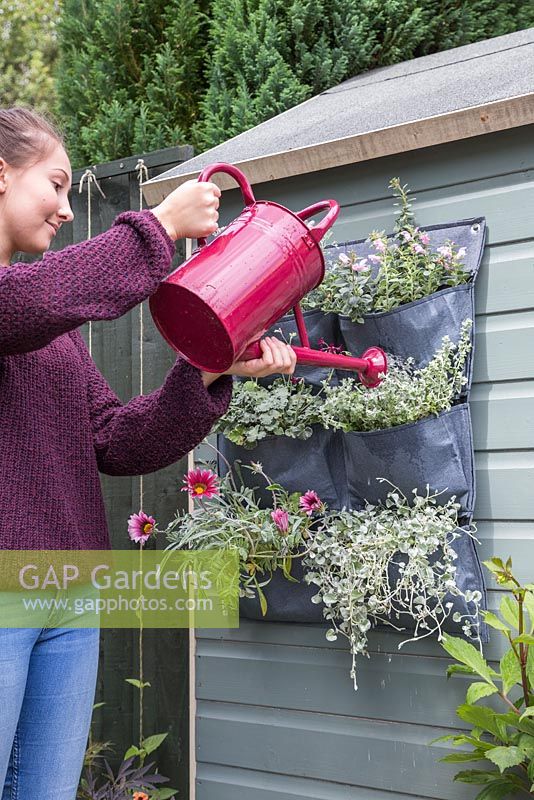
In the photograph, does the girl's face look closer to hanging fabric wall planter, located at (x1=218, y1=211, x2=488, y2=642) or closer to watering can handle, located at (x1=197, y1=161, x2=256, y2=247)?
watering can handle, located at (x1=197, y1=161, x2=256, y2=247)

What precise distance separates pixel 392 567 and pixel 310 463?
0.33 metres

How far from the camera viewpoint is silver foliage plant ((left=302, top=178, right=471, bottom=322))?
6.30 feet

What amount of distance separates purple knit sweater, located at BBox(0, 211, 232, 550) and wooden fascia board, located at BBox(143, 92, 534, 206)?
0.81m

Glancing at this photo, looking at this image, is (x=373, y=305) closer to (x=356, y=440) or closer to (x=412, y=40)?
(x=356, y=440)

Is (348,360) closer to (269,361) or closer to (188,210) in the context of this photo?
(269,361)

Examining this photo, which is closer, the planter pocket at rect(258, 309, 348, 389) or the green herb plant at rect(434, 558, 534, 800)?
the green herb plant at rect(434, 558, 534, 800)

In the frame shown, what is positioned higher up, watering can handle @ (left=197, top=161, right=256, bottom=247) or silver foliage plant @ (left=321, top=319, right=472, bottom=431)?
watering can handle @ (left=197, top=161, right=256, bottom=247)

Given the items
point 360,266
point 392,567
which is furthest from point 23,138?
point 392,567

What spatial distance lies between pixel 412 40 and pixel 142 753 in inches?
130

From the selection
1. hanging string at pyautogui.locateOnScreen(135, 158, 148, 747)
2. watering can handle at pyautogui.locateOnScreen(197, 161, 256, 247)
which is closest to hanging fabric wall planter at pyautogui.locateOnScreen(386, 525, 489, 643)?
watering can handle at pyautogui.locateOnScreen(197, 161, 256, 247)

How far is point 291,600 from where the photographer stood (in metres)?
2.11

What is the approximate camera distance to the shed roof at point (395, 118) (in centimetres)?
190

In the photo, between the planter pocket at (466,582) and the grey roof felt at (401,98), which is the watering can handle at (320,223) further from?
the planter pocket at (466,582)

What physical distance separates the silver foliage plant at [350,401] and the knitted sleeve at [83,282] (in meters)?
0.78
